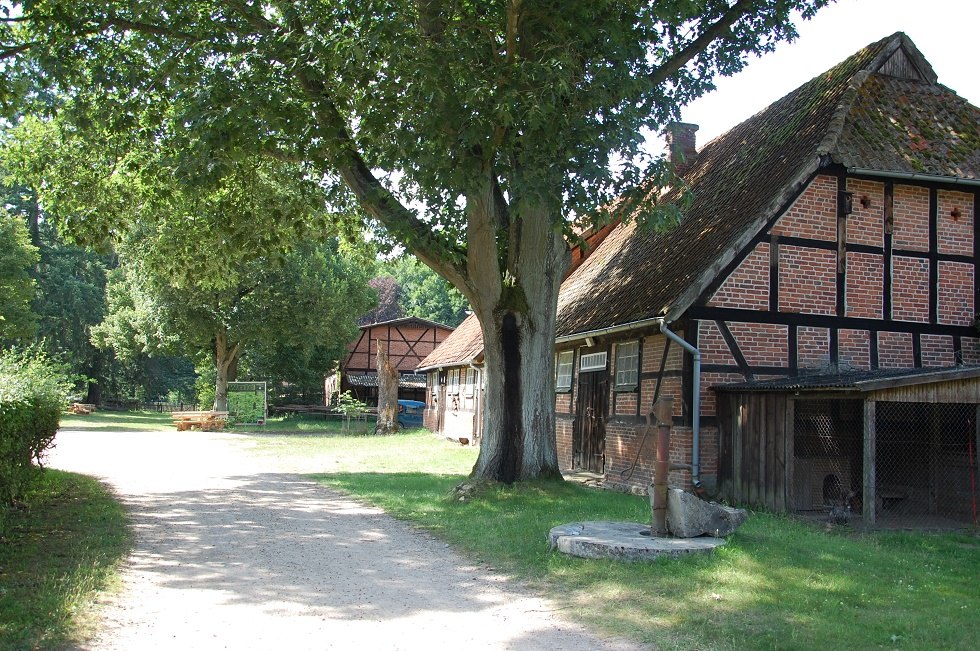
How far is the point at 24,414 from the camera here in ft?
33.8

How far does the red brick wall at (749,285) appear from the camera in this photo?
13.6 m

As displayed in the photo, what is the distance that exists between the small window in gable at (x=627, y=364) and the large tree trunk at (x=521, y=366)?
99.8 inches

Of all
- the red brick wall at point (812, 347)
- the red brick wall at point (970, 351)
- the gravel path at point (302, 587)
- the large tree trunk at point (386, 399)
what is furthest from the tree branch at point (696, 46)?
the large tree trunk at point (386, 399)

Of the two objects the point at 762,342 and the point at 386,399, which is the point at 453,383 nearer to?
the point at 386,399

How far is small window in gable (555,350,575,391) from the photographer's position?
62.3 feet

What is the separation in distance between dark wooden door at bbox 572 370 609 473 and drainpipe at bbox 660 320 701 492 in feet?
10.9

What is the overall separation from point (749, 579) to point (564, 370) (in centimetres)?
1205

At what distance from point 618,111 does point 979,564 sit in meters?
6.78

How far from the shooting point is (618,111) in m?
10.9

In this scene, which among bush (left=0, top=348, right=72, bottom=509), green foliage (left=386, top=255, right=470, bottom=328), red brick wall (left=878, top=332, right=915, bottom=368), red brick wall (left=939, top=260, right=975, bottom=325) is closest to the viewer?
bush (left=0, top=348, right=72, bottom=509)

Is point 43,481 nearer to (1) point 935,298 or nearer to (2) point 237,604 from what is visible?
(2) point 237,604

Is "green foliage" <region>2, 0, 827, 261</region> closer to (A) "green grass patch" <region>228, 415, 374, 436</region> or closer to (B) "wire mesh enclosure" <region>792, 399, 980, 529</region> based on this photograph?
(B) "wire mesh enclosure" <region>792, 399, 980, 529</region>

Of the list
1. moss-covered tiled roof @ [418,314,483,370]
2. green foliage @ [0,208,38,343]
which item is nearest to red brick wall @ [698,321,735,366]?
moss-covered tiled roof @ [418,314,483,370]

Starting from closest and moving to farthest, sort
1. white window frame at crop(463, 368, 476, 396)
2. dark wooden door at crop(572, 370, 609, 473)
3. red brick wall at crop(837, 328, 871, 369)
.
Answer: red brick wall at crop(837, 328, 871, 369) → dark wooden door at crop(572, 370, 609, 473) → white window frame at crop(463, 368, 476, 396)
